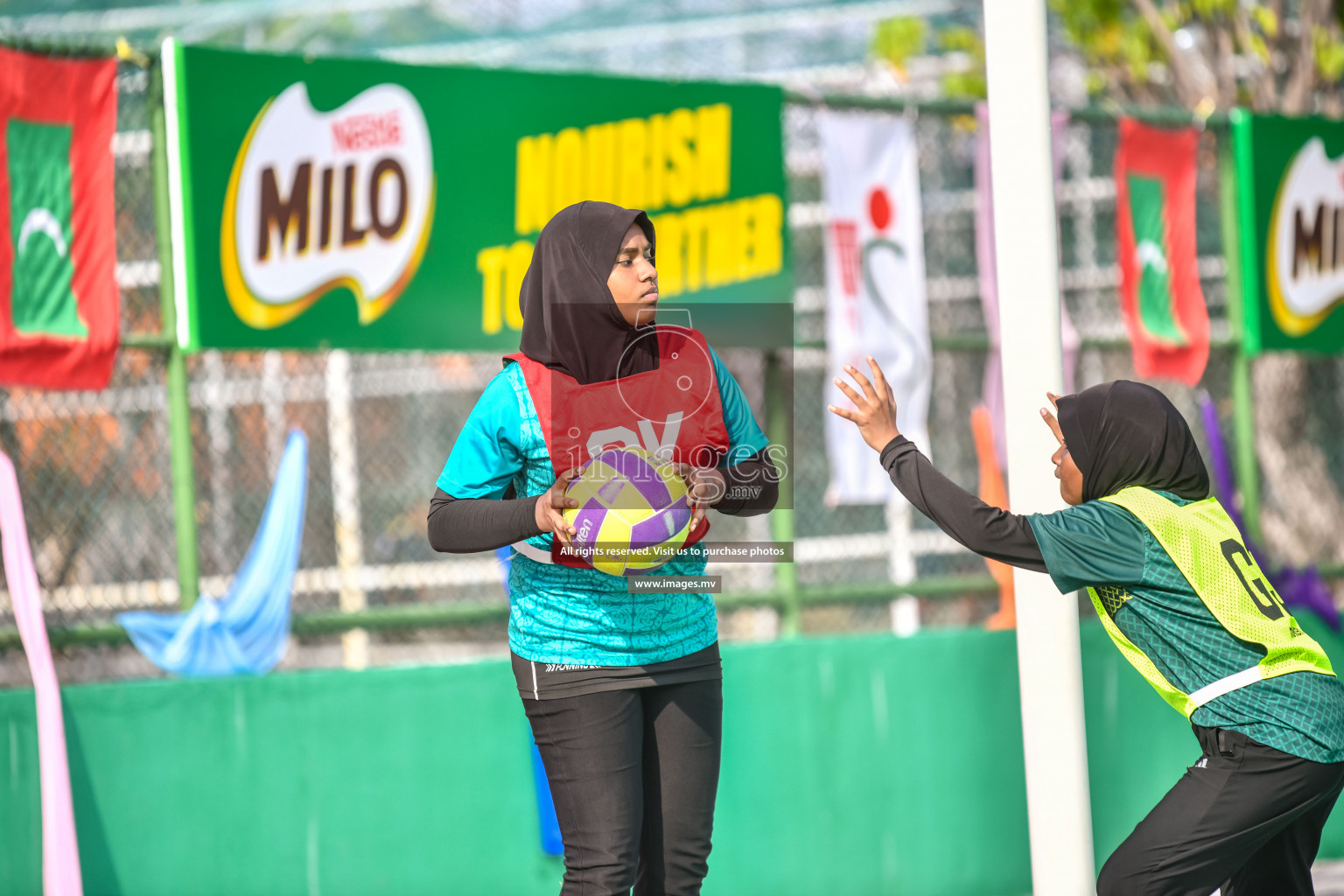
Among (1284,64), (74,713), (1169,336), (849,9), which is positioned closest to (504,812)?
(74,713)

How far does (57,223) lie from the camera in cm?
455

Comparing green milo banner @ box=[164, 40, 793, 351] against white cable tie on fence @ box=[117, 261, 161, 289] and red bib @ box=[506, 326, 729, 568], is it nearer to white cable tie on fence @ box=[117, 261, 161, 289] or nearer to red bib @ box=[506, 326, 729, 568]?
white cable tie on fence @ box=[117, 261, 161, 289]

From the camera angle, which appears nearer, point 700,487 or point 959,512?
point 700,487

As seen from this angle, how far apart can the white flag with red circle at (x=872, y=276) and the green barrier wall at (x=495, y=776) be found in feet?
2.65

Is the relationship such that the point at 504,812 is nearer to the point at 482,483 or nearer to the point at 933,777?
the point at 933,777

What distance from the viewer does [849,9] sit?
1174 centimetres

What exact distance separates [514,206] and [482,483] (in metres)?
2.34

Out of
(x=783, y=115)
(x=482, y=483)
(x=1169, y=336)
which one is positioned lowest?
(x=482, y=483)

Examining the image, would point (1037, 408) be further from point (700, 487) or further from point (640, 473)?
point (640, 473)

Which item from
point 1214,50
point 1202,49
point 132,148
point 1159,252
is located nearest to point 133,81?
point 132,148

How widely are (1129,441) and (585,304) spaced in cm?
127

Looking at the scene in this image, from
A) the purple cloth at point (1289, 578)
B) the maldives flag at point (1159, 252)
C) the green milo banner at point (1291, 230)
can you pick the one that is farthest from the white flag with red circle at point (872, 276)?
the green milo banner at point (1291, 230)

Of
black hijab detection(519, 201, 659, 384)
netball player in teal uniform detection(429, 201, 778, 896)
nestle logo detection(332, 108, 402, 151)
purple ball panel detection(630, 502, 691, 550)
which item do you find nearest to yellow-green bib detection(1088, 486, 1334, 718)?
netball player in teal uniform detection(429, 201, 778, 896)

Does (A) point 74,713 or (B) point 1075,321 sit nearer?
(A) point 74,713
